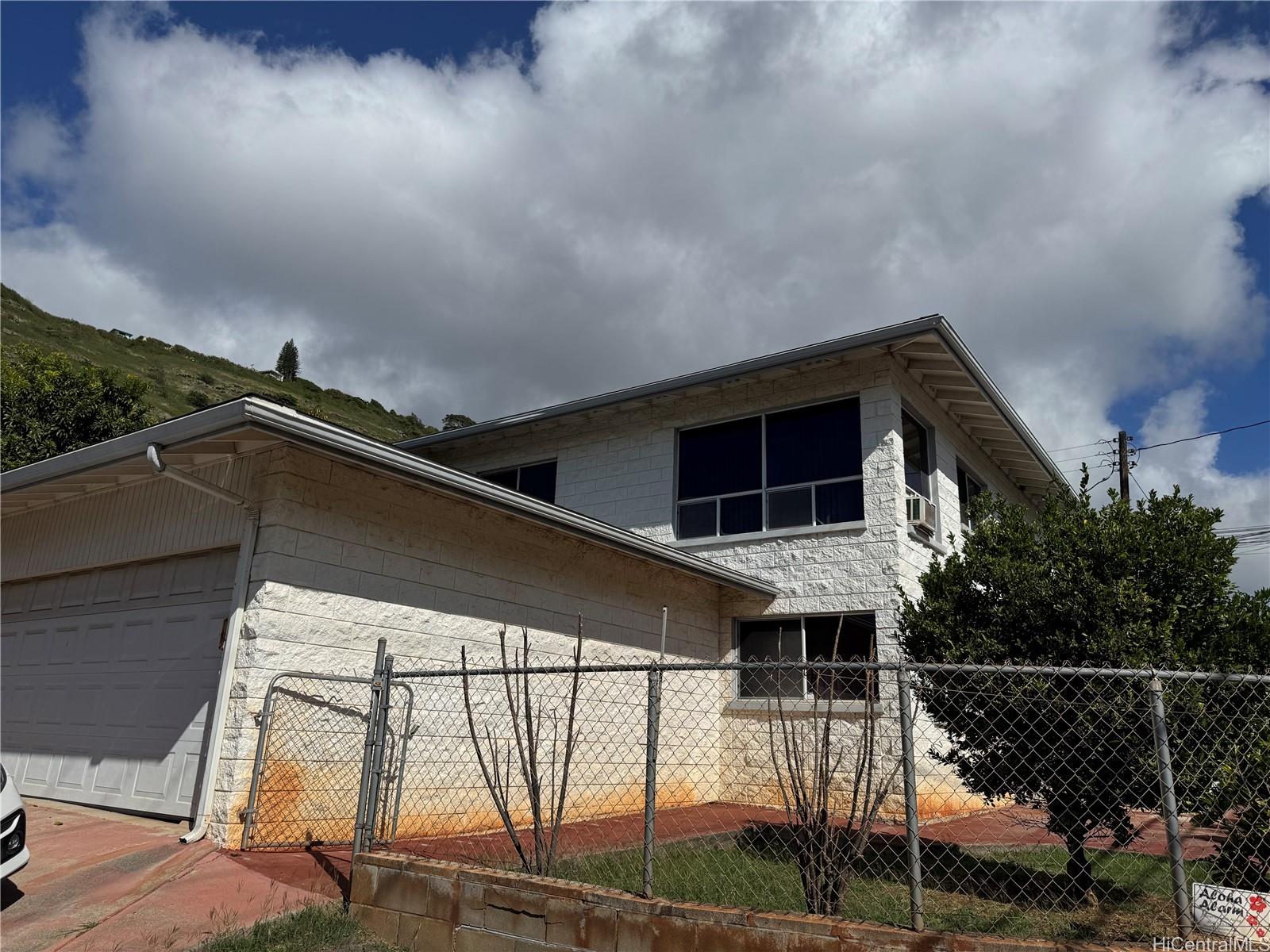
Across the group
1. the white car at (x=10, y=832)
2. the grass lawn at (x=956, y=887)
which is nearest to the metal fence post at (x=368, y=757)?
the grass lawn at (x=956, y=887)

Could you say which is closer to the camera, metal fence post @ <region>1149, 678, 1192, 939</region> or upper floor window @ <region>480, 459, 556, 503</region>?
metal fence post @ <region>1149, 678, 1192, 939</region>

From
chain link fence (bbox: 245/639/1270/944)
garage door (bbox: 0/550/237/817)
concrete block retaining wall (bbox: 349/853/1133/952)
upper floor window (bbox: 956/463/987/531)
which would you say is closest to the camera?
concrete block retaining wall (bbox: 349/853/1133/952)

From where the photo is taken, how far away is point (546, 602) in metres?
10.0

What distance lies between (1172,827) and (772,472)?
29.3 ft

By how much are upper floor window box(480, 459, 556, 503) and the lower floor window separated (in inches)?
173

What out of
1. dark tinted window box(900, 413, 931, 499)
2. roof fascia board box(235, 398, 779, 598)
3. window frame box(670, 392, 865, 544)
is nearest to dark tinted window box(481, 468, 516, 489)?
window frame box(670, 392, 865, 544)

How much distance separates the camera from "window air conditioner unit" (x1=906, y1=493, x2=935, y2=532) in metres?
12.2

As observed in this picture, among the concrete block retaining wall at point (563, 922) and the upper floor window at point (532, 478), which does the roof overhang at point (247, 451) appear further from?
the upper floor window at point (532, 478)

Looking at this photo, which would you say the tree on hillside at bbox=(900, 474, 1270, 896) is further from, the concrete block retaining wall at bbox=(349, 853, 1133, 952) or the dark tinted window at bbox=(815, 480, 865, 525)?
the dark tinted window at bbox=(815, 480, 865, 525)

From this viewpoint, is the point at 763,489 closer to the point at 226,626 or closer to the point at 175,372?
the point at 226,626

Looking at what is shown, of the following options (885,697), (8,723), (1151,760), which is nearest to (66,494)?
(8,723)

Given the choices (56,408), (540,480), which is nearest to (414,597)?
(540,480)

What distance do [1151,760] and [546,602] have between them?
617 cm

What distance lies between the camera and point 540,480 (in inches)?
608
